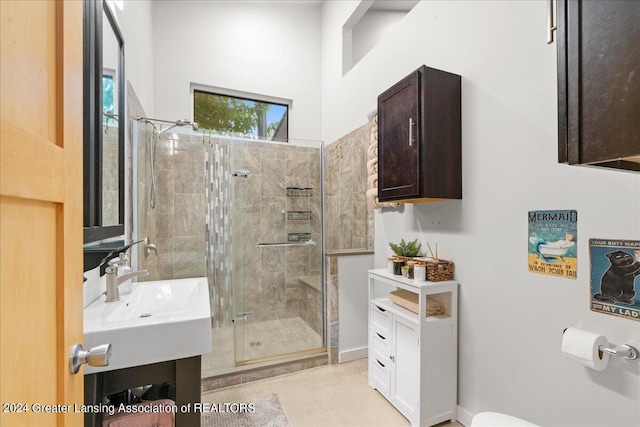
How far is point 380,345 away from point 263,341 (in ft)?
3.57

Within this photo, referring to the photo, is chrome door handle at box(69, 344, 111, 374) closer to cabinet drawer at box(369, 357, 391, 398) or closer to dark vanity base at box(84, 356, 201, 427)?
dark vanity base at box(84, 356, 201, 427)

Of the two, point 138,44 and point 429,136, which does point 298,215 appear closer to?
point 429,136

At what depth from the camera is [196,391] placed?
1.10 metres

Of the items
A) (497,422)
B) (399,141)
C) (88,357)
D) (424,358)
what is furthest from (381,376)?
(88,357)

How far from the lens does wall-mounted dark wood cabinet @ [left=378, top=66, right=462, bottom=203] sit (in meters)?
1.67

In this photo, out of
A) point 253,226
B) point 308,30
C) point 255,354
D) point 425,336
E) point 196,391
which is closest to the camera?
point 196,391

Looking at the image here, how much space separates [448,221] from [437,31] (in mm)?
1251

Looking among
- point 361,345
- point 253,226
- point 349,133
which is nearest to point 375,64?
point 349,133

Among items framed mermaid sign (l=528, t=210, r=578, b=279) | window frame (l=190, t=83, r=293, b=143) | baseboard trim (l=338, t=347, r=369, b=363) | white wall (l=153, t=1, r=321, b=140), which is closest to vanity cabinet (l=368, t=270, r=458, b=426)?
framed mermaid sign (l=528, t=210, r=578, b=279)

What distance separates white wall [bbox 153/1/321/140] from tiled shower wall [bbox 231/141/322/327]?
2.52ft

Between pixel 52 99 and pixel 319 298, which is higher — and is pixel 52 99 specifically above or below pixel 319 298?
above

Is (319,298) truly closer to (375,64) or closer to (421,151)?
(421,151)

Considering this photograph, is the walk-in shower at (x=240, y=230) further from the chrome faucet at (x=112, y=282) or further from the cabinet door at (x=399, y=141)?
the cabinet door at (x=399, y=141)

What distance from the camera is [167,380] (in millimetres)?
1089
